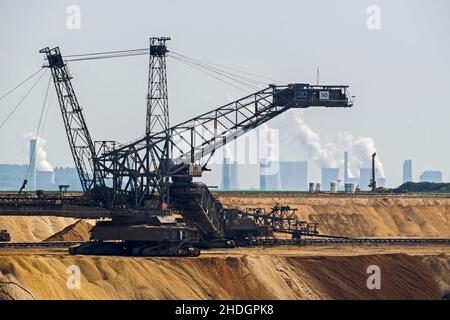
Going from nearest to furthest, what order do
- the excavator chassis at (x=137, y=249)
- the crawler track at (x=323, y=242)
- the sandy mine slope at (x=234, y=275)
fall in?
the sandy mine slope at (x=234, y=275) < the excavator chassis at (x=137, y=249) < the crawler track at (x=323, y=242)

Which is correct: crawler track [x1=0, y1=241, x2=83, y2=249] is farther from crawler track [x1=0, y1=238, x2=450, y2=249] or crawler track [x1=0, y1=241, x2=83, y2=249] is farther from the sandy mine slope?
the sandy mine slope

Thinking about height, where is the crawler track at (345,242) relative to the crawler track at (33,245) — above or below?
below

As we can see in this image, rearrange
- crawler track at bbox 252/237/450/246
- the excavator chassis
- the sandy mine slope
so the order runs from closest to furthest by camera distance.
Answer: the sandy mine slope → the excavator chassis → crawler track at bbox 252/237/450/246

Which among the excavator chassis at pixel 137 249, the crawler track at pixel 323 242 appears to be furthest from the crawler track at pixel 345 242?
the excavator chassis at pixel 137 249

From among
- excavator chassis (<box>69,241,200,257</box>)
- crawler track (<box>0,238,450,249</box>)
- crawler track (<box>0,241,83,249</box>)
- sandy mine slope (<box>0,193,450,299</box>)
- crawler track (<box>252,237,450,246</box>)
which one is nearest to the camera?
sandy mine slope (<box>0,193,450,299</box>)

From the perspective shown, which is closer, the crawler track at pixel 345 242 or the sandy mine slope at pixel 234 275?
the sandy mine slope at pixel 234 275

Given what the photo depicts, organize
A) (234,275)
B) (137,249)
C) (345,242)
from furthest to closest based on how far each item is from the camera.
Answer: (345,242) < (137,249) < (234,275)

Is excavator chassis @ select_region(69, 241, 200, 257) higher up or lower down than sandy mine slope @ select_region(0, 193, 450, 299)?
higher up

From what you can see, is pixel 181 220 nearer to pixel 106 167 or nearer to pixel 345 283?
pixel 106 167

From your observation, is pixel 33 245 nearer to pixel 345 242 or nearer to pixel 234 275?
pixel 234 275

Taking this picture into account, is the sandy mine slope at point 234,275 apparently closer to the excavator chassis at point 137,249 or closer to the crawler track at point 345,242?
the excavator chassis at point 137,249

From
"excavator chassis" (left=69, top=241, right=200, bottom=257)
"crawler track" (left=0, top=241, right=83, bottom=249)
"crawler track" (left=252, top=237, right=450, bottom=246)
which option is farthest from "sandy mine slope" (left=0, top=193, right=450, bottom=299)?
"crawler track" (left=252, top=237, right=450, bottom=246)

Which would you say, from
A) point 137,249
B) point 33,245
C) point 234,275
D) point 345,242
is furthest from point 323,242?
point 33,245

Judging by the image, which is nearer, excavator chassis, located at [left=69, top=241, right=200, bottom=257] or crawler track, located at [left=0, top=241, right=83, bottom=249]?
excavator chassis, located at [left=69, top=241, right=200, bottom=257]
